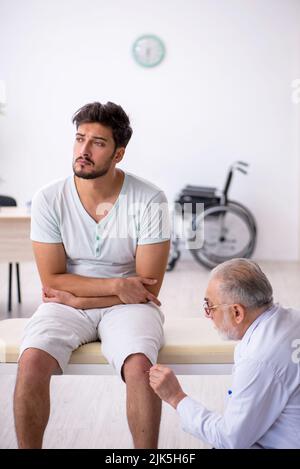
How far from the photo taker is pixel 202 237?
6094 mm

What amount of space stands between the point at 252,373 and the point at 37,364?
69 centimetres

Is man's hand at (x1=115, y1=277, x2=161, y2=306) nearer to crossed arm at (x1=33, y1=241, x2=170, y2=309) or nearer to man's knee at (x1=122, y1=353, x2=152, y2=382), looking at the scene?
crossed arm at (x1=33, y1=241, x2=170, y2=309)

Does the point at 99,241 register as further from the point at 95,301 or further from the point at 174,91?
the point at 174,91

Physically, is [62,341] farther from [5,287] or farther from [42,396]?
[5,287]

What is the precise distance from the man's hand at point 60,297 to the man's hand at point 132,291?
5.7 inches

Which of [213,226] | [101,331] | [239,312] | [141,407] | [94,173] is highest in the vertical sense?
[94,173]

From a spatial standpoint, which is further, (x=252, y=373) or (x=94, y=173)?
(x=94, y=173)

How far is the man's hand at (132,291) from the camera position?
7.49 feet

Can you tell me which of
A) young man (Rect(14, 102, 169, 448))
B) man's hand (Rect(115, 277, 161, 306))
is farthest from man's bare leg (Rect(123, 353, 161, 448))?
man's hand (Rect(115, 277, 161, 306))

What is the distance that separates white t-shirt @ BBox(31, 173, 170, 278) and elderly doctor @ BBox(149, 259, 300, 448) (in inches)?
25.8

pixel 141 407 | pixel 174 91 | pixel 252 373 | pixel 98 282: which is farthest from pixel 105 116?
pixel 174 91

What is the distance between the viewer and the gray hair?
5.41 feet

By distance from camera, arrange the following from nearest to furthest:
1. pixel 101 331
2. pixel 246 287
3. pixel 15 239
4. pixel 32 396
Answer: pixel 246 287, pixel 32 396, pixel 101 331, pixel 15 239

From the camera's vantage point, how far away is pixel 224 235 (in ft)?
20.2
